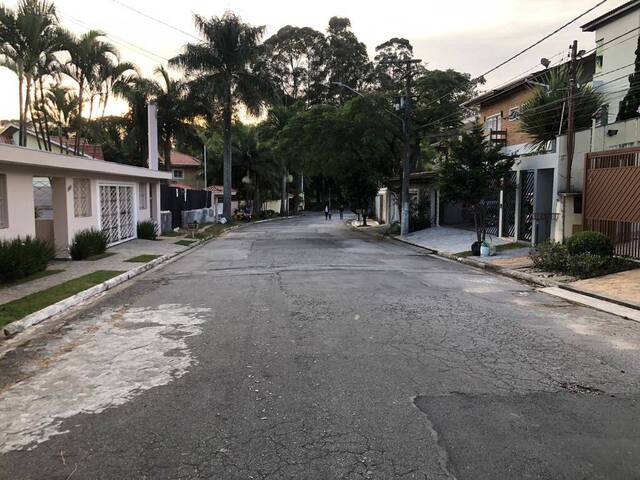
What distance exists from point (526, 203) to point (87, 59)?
19.6 m

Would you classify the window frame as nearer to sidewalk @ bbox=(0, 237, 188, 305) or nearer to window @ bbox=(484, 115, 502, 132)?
sidewalk @ bbox=(0, 237, 188, 305)

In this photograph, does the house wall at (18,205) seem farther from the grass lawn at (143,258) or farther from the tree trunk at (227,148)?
the tree trunk at (227,148)

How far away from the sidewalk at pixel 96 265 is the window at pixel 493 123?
16.8 meters

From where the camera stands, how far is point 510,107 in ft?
87.2

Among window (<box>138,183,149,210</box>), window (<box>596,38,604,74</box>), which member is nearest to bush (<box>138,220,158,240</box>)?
window (<box>138,183,149,210</box>)

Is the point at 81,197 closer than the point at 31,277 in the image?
No

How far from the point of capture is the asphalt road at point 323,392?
384 cm

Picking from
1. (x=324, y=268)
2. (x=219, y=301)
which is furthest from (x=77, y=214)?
(x=219, y=301)

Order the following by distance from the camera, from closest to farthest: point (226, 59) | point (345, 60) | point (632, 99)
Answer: point (632, 99) → point (226, 59) → point (345, 60)

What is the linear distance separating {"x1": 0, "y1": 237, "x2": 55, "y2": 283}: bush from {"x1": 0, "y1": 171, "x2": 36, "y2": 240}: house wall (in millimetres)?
269

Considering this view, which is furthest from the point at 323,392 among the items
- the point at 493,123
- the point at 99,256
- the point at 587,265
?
the point at 493,123

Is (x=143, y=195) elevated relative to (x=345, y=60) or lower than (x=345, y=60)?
lower

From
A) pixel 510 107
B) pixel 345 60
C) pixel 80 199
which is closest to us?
pixel 80 199

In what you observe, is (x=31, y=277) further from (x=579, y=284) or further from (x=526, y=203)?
(x=526, y=203)
